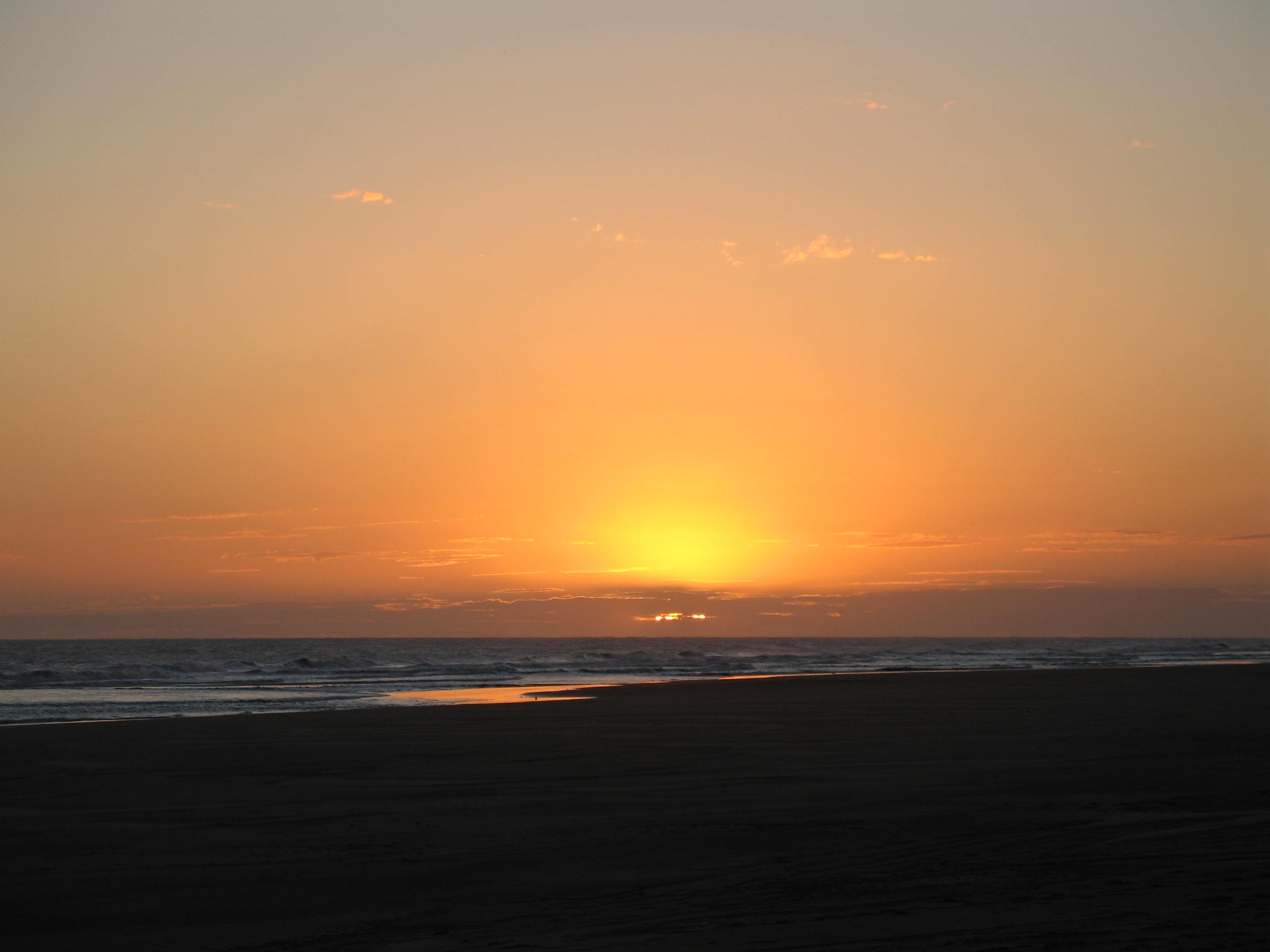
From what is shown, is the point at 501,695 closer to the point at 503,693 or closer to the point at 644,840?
the point at 503,693

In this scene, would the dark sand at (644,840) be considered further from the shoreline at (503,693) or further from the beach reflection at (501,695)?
the beach reflection at (501,695)

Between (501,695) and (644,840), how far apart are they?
20432mm

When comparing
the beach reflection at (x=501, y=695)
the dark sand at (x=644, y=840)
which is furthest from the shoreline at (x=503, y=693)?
the dark sand at (x=644, y=840)

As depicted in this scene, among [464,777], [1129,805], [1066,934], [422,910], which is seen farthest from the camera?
[464,777]

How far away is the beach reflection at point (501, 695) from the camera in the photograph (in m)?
24.9

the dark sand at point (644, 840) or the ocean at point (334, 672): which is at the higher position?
the dark sand at point (644, 840)

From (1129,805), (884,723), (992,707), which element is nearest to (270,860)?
(1129,805)

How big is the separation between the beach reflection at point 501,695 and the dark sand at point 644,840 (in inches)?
353

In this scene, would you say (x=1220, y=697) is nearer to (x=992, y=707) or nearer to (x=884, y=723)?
(x=992, y=707)

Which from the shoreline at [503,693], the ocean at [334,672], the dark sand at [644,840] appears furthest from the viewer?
the ocean at [334,672]

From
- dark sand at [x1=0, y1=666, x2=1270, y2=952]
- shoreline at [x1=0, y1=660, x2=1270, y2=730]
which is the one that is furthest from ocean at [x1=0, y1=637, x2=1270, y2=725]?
dark sand at [x1=0, y1=666, x2=1270, y2=952]

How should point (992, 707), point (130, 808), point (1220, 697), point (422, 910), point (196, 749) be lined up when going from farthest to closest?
1. point (1220, 697)
2. point (992, 707)
3. point (196, 749)
4. point (130, 808)
5. point (422, 910)

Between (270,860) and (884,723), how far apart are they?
11960 mm

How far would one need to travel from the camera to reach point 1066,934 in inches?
209
